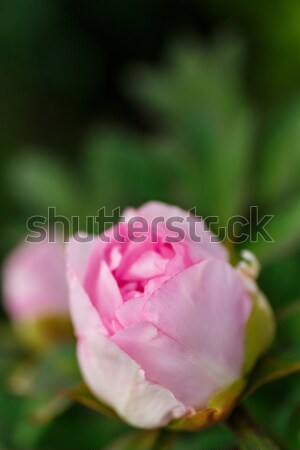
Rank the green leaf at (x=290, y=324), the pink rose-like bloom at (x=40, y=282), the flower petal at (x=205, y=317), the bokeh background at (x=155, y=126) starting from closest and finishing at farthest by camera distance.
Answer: the flower petal at (x=205, y=317), the green leaf at (x=290, y=324), the bokeh background at (x=155, y=126), the pink rose-like bloom at (x=40, y=282)

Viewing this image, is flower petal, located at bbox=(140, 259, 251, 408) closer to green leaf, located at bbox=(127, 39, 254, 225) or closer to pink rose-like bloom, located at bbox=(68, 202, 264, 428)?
pink rose-like bloom, located at bbox=(68, 202, 264, 428)

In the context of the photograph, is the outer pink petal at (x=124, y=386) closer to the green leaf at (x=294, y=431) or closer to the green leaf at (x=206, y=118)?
the green leaf at (x=294, y=431)

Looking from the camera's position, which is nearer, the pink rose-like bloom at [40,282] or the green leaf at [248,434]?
the green leaf at [248,434]

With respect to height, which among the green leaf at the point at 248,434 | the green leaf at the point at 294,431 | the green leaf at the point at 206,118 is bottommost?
the green leaf at the point at 248,434

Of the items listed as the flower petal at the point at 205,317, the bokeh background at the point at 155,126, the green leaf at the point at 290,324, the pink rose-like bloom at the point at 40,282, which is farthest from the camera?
the pink rose-like bloom at the point at 40,282

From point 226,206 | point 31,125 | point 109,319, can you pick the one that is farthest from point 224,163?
point 31,125

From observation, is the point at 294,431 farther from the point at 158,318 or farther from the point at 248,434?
the point at 158,318

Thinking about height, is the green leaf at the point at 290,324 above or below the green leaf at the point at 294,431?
above

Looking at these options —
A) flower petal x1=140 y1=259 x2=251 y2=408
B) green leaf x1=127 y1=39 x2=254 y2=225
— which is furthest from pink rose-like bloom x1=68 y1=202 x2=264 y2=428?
green leaf x1=127 y1=39 x2=254 y2=225

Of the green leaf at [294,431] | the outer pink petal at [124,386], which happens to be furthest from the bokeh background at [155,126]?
the outer pink petal at [124,386]
